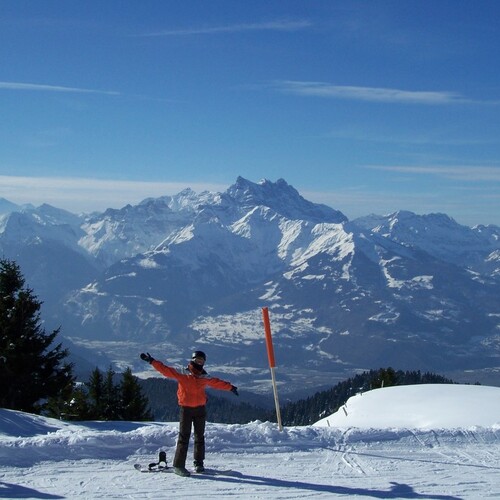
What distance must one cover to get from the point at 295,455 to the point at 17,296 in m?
17.8

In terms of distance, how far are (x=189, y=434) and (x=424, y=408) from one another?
9935 millimetres

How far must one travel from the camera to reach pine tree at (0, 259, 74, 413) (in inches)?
992

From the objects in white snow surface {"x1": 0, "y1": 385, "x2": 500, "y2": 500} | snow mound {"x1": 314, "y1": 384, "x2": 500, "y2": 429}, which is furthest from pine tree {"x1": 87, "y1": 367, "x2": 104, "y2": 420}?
white snow surface {"x1": 0, "y1": 385, "x2": 500, "y2": 500}

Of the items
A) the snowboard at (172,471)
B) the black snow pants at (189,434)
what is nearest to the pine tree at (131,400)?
the snowboard at (172,471)

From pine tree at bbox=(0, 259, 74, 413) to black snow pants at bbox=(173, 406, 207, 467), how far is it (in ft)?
54.2

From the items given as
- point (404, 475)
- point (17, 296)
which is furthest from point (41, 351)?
point (404, 475)

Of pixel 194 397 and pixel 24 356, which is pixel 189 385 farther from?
pixel 24 356

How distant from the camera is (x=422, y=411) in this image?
1795 centimetres

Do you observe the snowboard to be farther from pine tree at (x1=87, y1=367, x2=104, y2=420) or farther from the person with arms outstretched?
pine tree at (x1=87, y1=367, x2=104, y2=420)

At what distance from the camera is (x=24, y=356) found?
82.6 ft

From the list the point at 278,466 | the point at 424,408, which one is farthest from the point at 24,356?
the point at 278,466

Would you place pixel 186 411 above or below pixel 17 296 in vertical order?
below

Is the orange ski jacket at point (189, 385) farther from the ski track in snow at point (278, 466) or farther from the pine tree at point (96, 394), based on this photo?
the pine tree at point (96, 394)

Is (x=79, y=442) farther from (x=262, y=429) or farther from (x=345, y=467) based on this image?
(x=345, y=467)
